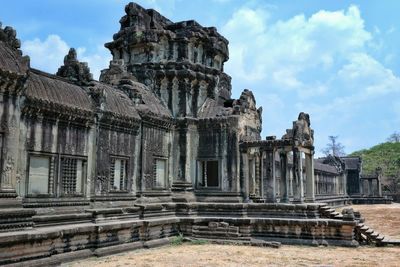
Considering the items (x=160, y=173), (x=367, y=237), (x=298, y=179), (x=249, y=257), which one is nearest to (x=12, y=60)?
(x=160, y=173)

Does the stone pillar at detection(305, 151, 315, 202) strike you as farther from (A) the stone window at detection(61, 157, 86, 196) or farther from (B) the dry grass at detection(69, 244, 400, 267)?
(A) the stone window at detection(61, 157, 86, 196)

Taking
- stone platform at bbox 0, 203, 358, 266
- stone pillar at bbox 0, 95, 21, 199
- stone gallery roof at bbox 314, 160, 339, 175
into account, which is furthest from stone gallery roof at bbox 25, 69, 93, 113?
stone gallery roof at bbox 314, 160, 339, 175

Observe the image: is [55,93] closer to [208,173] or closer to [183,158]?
[183,158]

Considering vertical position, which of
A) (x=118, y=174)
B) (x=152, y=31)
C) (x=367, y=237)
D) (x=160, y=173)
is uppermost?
(x=152, y=31)

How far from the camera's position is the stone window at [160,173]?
17.6m

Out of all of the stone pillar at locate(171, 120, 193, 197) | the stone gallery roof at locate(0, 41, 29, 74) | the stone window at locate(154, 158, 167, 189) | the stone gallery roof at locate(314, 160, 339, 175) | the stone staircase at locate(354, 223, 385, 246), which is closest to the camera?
the stone gallery roof at locate(0, 41, 29, 74)

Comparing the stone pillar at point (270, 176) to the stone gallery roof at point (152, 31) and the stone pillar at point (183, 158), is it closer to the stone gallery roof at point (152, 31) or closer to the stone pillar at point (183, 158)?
the stone pillar at point (183, 158)

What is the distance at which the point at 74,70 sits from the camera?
48.4ft

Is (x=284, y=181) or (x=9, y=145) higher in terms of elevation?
(x=9, y=145)

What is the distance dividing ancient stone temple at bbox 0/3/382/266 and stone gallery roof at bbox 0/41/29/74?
0.04 metres

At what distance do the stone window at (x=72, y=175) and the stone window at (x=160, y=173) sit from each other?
4.35 m

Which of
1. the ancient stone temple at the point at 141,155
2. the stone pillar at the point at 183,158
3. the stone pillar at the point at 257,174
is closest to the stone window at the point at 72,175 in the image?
the ancient stone temple at the point at 141,155

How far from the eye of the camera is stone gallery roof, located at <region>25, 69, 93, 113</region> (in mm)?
11977

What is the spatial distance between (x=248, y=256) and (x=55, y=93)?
7.66m
